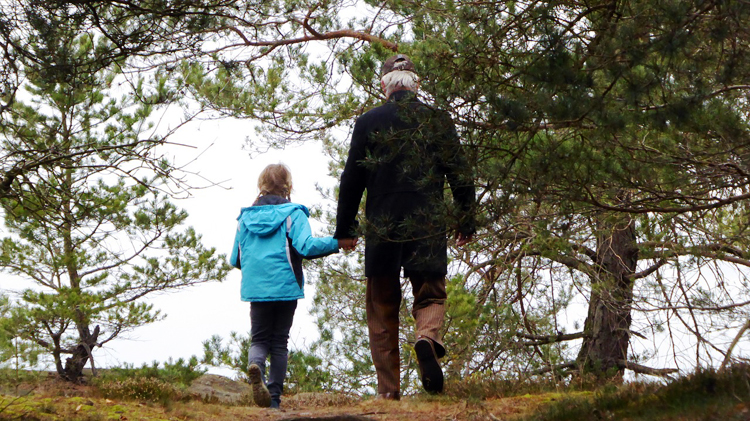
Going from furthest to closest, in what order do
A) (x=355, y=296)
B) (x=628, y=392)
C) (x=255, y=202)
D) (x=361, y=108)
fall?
1. (x=355, y=296)
2. (x=361, y=108)
3. (x=255, y=202)
4. (x=628, y=392)

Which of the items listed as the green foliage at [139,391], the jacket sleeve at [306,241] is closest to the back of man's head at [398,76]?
the jacket sleeve at [306,241]

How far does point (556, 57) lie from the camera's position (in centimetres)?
380

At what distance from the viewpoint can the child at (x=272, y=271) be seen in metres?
5.43

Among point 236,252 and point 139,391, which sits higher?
point 236,252

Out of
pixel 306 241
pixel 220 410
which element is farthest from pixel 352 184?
pixel 220 410

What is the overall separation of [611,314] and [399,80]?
16.6 feet

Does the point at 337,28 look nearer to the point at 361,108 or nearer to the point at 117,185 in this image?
the point at 361,108

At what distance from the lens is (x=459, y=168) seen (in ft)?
13.6

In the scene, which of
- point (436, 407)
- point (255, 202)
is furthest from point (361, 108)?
point (436, 407)

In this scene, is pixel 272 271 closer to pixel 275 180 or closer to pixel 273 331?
pixel 273 331

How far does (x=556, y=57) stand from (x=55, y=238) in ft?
32.4

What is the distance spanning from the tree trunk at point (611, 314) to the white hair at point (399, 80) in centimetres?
379

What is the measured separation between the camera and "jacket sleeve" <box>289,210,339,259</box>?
17.2 feet

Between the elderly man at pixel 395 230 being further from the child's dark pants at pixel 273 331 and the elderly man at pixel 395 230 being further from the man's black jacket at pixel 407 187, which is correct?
the child's dark pants at pixel 273 331
